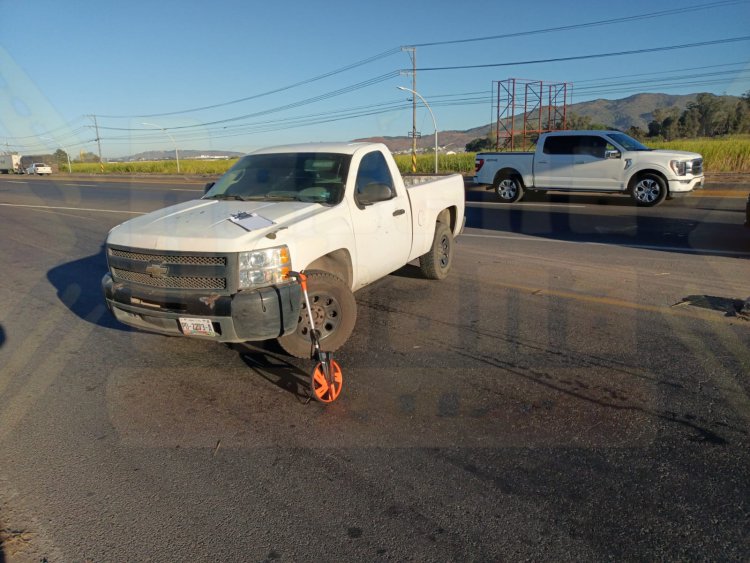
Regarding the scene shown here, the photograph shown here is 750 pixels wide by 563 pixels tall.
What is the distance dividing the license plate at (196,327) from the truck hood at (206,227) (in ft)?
1.72

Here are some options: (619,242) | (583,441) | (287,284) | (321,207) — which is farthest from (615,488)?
(619,242)

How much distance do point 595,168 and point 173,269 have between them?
563 inches

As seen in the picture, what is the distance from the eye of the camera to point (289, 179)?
5730mm

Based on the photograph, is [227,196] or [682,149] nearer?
[227,196]

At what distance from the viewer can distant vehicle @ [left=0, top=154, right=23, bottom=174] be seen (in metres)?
68.1

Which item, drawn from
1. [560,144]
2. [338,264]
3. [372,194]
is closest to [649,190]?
[560,144]

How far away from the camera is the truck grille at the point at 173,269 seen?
4.29 m

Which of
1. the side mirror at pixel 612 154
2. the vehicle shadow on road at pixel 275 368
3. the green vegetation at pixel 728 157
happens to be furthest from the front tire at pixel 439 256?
the green vegetation at pixel 728 157

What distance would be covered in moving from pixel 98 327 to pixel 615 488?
200 inches

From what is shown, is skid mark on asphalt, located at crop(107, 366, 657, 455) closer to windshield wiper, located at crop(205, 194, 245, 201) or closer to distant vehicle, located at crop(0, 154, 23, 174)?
windshield wiper, located at crop(205, 194, 245, 201)

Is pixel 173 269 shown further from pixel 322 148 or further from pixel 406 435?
pixel 322 148

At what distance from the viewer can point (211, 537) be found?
2.75 meters

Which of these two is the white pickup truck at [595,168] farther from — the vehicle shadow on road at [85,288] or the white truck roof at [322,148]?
the vehicle shadow on road at [85,288]

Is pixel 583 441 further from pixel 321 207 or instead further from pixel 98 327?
pixel 98 327
